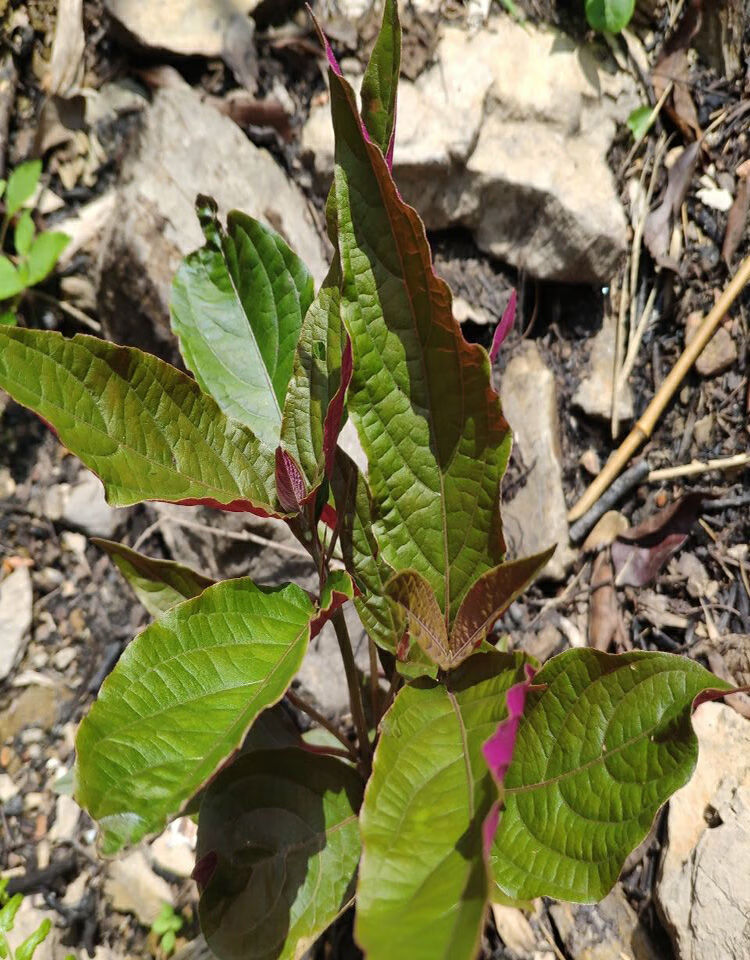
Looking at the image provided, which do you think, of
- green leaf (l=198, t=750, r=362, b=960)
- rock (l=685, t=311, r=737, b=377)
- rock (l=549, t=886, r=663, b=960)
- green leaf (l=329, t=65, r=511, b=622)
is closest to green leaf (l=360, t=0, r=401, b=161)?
green leaf (l=329, t=65, r=511, b=622)

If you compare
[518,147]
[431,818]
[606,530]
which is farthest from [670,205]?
[431,818]

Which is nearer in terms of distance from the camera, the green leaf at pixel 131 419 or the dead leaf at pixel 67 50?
the green leaf at pixel 131 419

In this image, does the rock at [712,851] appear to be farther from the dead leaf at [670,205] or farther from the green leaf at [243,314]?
the dead leaf at [670,205]

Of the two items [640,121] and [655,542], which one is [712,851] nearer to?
[655,542]

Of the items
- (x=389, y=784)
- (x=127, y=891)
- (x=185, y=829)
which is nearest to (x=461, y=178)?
(x=389, y=784)

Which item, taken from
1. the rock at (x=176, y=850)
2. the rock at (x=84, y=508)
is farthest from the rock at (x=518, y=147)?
the rock at (x=176, y=850)

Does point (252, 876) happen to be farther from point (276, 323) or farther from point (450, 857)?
point (276, 323)

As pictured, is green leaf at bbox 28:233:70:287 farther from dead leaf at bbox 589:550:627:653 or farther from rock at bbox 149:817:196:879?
dead leaf at bbox 589:550:627:653
